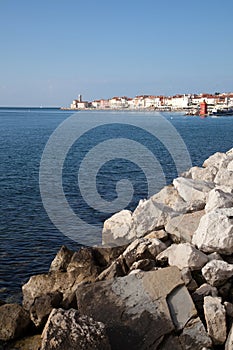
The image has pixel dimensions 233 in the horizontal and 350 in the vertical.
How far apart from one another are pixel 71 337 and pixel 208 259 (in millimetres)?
2937

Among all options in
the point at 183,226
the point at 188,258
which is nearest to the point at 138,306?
the point at 188,258

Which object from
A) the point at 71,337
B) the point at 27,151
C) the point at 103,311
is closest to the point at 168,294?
the point at 103,311

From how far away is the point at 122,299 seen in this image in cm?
Answer: 742

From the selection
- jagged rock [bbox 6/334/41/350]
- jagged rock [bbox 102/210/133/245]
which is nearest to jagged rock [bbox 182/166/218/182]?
jagged rock [bbox 102/210/133/245]

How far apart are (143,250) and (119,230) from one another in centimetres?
221

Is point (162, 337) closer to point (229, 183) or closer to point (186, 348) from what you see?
point (186, 348)

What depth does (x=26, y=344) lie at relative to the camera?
309 inches

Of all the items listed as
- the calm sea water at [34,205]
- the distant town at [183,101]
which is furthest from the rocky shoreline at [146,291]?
the distant town at [183,101]

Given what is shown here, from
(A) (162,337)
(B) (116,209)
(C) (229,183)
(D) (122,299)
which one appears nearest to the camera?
(A) (162,337)

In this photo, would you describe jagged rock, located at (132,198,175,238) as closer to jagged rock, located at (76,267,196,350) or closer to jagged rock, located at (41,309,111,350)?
jagged rock, located at (76,267,196,350)

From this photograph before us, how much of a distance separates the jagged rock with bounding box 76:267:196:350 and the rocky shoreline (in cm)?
2

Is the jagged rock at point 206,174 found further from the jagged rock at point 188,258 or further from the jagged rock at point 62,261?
the jagged rock at point 188,258

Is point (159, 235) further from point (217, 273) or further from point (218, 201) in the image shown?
point (217, 273)

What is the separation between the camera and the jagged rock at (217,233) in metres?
8.30
